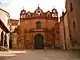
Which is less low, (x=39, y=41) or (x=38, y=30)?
(x=38, y=30)

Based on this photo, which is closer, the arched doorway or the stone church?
the stone church

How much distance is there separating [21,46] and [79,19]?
58.0 ft

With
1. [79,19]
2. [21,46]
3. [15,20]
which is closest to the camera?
[79,19]

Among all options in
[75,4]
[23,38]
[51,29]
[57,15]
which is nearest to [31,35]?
[23,38]

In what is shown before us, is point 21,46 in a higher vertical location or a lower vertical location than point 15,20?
lower

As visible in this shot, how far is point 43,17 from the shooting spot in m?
33.1

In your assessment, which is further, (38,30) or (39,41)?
(39,41)

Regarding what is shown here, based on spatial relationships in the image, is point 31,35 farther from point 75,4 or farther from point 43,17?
point 75,4

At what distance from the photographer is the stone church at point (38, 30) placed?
104ft

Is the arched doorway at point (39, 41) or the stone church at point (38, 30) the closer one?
the stone church at point (38, 30)

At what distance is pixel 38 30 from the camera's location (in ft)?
105

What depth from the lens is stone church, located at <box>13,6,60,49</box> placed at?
31750 mm

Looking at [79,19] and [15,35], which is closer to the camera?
[79,19]

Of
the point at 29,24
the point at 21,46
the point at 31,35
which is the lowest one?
the point at 21,46
